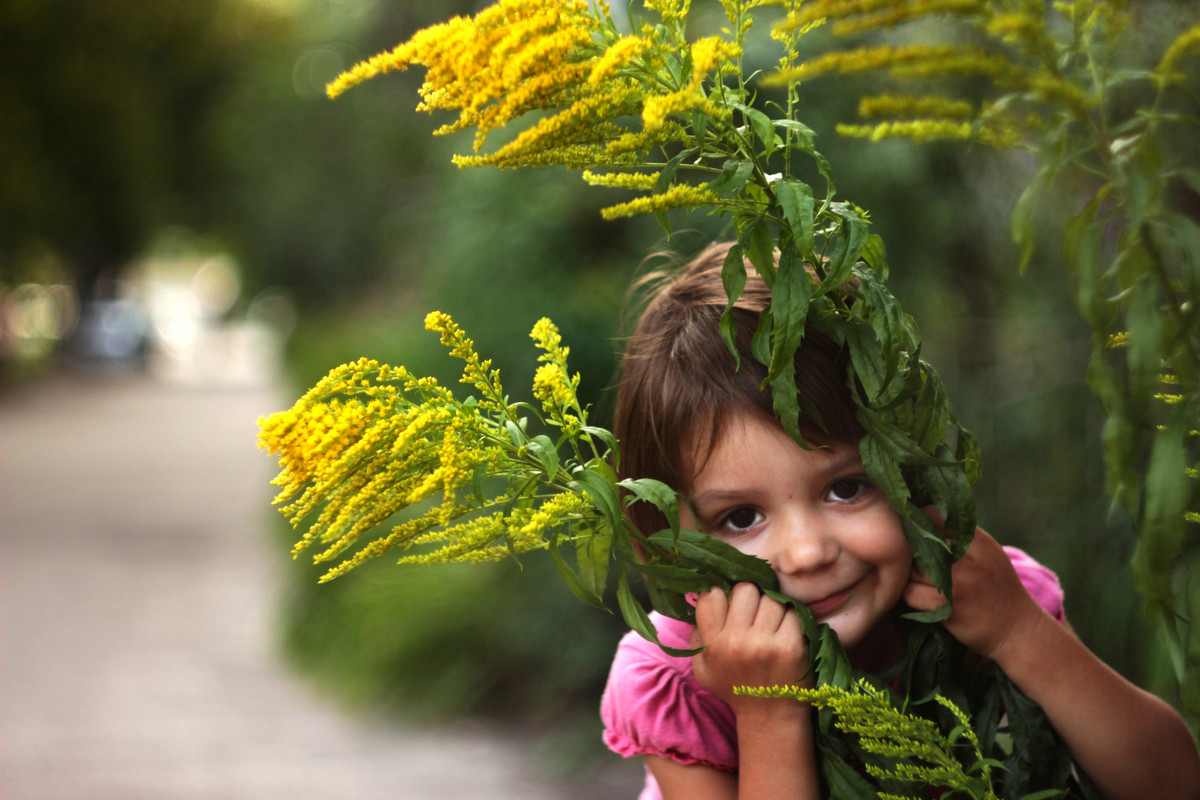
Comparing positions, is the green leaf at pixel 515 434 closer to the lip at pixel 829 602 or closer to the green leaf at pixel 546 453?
the green leaf at pixel 546 453

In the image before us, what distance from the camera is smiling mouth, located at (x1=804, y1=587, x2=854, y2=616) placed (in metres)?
1.25

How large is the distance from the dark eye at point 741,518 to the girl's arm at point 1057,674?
23 cm

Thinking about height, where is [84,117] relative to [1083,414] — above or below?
above

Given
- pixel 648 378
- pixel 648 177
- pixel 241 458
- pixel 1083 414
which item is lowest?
pixel 241 458

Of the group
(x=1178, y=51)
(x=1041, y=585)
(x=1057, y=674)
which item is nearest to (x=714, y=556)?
(x=1057, y=674)

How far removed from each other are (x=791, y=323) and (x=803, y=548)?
1.18 feet

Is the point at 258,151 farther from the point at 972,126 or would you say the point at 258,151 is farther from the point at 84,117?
the point at 972,126

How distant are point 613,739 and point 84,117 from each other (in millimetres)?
11294

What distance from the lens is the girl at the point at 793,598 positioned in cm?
115

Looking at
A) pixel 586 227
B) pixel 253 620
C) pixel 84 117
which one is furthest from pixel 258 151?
pixel 586 227

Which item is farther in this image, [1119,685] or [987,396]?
[987,396]

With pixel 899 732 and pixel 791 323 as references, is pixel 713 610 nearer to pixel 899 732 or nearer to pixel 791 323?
pixel 899 732

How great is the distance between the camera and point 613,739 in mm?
1584

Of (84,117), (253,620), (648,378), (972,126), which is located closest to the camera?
(972,126)
